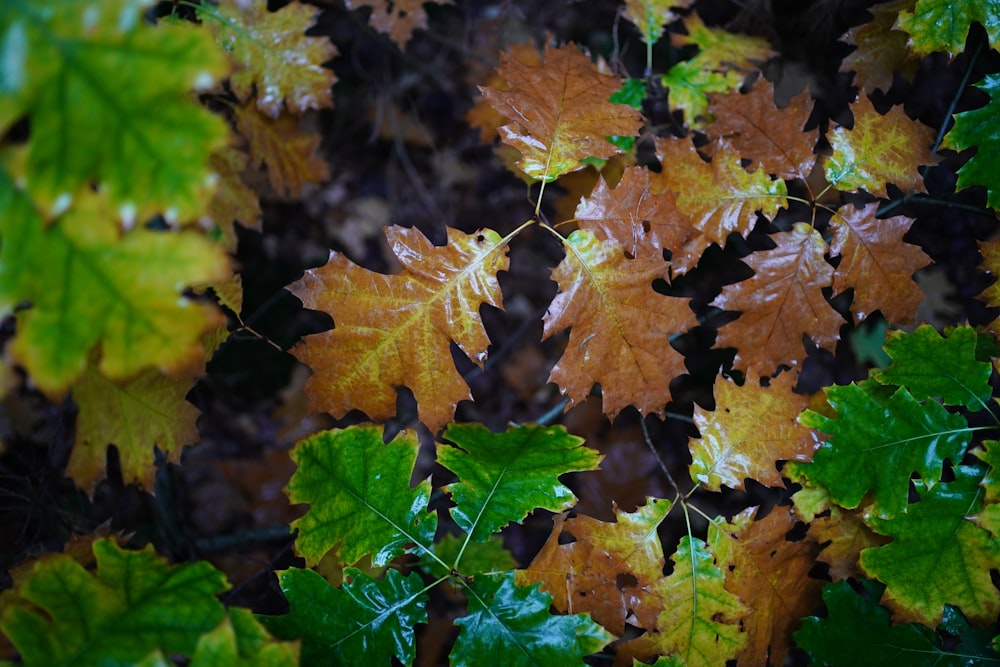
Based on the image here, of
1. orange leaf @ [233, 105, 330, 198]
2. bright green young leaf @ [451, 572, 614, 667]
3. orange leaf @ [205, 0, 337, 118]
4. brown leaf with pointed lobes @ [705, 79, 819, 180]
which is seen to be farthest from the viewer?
orange leaf @ [233, 105, 330, 198]

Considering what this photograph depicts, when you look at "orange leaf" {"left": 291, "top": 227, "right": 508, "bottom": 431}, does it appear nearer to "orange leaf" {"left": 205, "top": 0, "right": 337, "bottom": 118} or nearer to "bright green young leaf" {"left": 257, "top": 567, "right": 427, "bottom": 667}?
"bright green young leaf" {"left": 257, "top": 567, "right": 427, "bottom": 667}

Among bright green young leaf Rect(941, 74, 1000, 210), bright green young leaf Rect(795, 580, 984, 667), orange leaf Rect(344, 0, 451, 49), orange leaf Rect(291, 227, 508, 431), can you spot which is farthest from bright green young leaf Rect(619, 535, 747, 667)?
orange leaf Rect(344, 0, 451, 49)

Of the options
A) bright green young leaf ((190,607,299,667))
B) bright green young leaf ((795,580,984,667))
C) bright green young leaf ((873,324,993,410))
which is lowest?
bright green young leaf ((795,580,984,667))

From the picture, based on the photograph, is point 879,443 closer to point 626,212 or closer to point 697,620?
point 697,620

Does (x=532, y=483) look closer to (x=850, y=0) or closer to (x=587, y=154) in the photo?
(x=587, y=154)

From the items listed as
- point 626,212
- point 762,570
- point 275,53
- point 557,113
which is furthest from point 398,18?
point 762,570

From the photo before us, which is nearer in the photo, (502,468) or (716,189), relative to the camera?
(502,468)

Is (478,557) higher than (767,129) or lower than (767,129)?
lower
